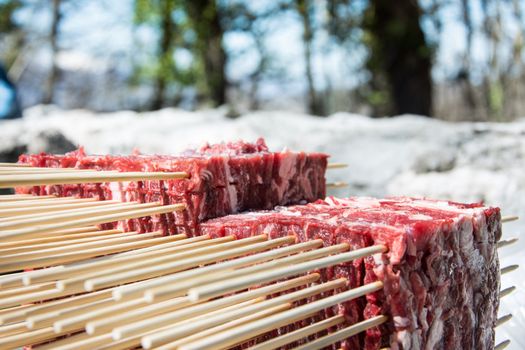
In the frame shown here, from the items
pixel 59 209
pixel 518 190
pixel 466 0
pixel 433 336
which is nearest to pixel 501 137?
pixel 518 190

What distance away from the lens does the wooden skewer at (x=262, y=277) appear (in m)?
0.98

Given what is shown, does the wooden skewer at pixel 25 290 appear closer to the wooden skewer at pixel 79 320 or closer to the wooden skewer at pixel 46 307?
the wooden skewer at pixel 46 307

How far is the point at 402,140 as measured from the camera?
4.43 metres

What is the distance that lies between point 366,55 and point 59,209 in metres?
8.27

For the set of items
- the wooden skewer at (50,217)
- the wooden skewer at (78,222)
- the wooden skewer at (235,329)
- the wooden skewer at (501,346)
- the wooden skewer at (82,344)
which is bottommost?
the wooden skewer at (501,346)

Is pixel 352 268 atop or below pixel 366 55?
below

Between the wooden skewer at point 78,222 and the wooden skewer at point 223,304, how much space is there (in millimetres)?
290

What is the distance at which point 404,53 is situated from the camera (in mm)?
7434

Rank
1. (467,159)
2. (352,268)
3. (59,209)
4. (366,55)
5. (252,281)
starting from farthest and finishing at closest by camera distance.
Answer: (366,55) < (467,159) < (59,209) < (352,268) < (252,281)

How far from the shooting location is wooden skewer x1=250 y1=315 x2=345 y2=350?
1.13m

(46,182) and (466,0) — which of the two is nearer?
(46,182)

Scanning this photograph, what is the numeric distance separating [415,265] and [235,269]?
45 cm

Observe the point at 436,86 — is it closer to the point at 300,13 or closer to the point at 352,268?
the point at 300,13

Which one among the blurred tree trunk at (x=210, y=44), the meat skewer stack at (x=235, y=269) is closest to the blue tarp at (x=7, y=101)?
the blurred tree trunk at (x=210, y=44)
